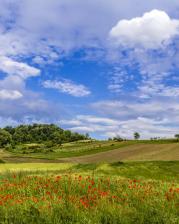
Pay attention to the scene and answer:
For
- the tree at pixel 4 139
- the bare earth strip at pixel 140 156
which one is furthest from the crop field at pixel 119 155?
the tree at pixel 4 139

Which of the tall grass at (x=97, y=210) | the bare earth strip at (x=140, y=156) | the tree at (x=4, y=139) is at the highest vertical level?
the tree at (x=4, y=139)

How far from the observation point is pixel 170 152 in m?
59.1

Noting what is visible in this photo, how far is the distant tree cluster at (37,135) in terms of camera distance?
466ft

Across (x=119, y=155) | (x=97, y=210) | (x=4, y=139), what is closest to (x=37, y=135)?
(x=4, y=139)

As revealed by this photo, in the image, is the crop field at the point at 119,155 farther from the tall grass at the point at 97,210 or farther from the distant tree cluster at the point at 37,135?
the distant tree cluster at the point at 37,135

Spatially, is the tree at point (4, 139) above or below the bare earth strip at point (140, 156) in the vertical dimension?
above

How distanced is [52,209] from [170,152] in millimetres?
52219

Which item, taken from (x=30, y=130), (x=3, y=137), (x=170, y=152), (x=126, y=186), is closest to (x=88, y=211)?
(x=126, y=186)

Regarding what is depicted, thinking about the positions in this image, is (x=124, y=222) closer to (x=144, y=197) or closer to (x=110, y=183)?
(x=144, y=197)

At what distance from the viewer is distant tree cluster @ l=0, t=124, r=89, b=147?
5595 inches

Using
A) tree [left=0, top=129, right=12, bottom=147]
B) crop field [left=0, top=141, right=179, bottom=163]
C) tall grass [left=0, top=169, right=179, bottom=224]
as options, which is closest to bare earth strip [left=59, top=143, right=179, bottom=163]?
crop field [left=0, top=141, right=179, bottom=163]

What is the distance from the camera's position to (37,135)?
170m

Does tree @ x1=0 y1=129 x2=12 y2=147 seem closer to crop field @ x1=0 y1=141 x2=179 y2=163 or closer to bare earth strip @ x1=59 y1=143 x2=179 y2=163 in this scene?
crop field @ x1=0 y1=141 x2=179 y2=163

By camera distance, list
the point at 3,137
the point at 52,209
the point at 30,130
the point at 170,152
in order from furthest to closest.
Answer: the point at 30,130, the point at 3,137, the point at 170,152, the point at 52,209
